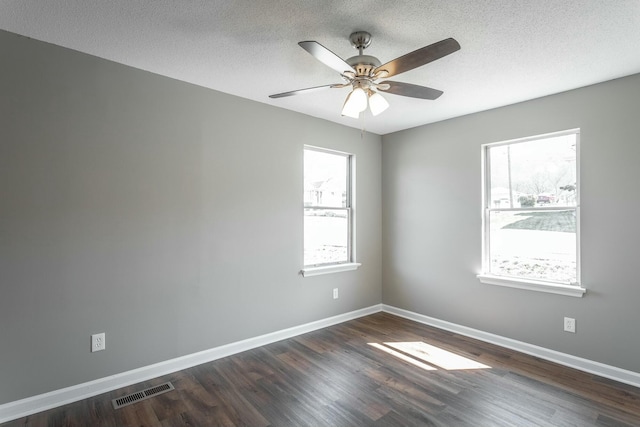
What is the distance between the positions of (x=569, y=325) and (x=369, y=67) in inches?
115

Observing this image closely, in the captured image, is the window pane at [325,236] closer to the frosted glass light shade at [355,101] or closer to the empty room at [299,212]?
the empty room at [299,212]

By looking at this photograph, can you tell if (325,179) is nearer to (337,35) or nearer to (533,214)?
(337,35)

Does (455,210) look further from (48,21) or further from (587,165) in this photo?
(48,21)

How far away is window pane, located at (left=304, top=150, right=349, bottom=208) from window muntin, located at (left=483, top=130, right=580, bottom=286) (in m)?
1.69

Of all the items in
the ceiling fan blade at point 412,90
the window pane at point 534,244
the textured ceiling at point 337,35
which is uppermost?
the textured ceiling at point 337,35

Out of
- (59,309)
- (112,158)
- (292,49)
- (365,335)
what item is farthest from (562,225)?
(59,309)

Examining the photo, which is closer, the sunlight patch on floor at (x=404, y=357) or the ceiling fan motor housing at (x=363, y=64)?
the ceiling fan motor housing at (x=363, y=64)

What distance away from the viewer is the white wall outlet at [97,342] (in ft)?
8.13

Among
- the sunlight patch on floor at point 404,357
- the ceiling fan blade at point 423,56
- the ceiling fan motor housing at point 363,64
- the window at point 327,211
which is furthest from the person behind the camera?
the window at point 327,211

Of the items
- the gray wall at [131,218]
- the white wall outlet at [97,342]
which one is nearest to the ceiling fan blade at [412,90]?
the gray wall at [131,218]

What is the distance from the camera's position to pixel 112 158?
2.58 metres

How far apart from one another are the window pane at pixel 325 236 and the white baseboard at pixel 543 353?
4.11 feet

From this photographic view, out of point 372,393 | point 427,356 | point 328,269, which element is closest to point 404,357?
point 427,356

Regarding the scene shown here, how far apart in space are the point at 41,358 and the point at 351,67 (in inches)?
111
